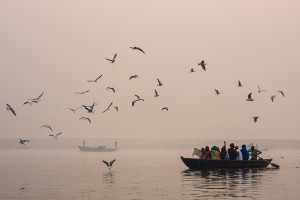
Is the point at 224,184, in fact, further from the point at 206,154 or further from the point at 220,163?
the point at 206,154

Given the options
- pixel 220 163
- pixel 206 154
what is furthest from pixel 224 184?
pixel 206 154

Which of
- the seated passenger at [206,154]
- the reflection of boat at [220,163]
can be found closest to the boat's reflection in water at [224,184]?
the reflection of boat at [220,163]

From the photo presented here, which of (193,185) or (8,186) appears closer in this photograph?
(193,185)

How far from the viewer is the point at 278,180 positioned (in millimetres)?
53531

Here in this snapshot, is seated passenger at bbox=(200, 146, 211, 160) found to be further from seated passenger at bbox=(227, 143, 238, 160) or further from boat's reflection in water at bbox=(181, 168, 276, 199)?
seated passenger at bbox=(227, 143, 238, 160)

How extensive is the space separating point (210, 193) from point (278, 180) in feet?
48.5

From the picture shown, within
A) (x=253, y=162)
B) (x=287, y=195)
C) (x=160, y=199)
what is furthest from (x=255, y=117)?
(x=160, y=199)

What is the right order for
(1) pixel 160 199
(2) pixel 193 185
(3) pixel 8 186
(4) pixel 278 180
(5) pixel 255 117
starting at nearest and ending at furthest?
(1) pixel 160 199 → (2) pixel 193 185 → (3) pixel 8 186 → (4) pixel 278 180 → (5) pixel 255 117

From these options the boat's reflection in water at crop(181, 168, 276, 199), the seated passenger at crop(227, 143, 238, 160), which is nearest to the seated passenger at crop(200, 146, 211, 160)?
the boat's reflection in water at crop(181, 168, 276, 199)

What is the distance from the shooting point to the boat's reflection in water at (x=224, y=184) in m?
40.0

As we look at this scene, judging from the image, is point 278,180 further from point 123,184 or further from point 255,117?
point 123,184

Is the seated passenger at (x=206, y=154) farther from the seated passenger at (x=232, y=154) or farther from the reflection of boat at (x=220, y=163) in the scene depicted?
the seated passenger at (x=232, y=154)

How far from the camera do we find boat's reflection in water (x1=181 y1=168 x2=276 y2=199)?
131 ft

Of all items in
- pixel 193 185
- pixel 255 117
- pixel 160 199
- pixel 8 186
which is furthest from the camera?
pixel 255 117
